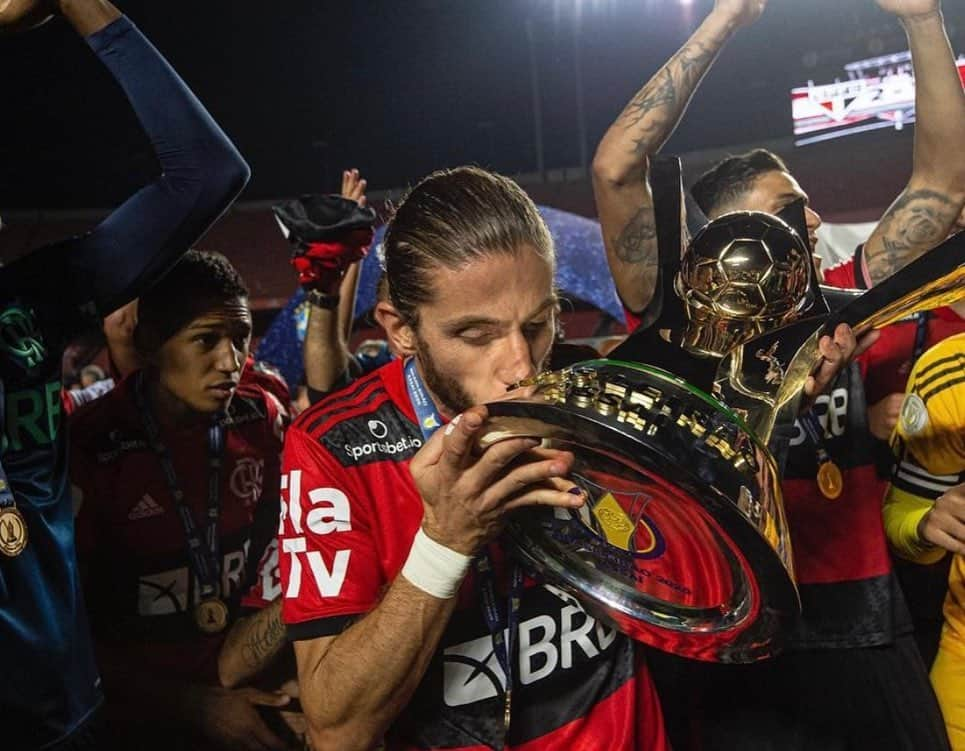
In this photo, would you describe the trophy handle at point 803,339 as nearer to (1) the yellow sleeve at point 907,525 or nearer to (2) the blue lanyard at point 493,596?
(2) the blue lanyard at point 493,596

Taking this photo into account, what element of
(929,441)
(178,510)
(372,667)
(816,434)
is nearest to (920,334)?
(929,441)

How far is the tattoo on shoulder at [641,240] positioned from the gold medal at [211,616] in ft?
3.85

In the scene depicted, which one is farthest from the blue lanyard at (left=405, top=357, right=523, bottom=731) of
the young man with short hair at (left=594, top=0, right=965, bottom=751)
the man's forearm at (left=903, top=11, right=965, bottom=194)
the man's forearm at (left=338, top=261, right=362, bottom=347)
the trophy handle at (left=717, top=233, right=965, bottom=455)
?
the man's forearm at (left=338, top=261, right=362, bottom=347)

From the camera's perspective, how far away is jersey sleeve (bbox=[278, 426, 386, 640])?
41.8 inches

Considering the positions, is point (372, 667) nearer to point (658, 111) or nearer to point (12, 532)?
point (12, 532)

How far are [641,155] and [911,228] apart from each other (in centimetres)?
61

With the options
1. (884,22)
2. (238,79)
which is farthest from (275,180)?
(884,22)

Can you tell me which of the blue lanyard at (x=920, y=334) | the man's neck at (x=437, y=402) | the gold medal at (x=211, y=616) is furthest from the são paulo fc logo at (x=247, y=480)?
the blue lanyard at (x=920, y=334)

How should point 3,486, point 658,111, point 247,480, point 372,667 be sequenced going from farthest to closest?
1. point 247,480
2. point 658,111
3. point 3,486
4. point 372,667

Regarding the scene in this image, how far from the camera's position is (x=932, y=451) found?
5.19 feet

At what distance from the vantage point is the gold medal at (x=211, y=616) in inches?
73.3

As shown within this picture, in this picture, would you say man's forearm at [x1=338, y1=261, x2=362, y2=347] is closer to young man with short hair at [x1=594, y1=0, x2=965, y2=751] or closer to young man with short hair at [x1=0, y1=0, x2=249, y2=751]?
young man with short hair at [x1=0, y1=0, x2=249, y2=751]

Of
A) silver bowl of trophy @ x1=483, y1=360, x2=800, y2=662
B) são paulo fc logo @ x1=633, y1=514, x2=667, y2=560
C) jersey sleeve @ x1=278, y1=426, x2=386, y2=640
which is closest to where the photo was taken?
silver bowl of trophy @ x1=483, y1=360, x2=800, y2=662

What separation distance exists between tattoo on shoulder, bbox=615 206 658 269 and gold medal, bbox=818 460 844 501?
0.48 metres
